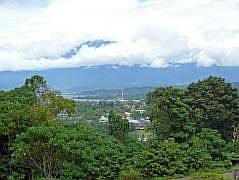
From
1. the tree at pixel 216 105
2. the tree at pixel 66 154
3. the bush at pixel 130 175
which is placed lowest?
the bush at pixel 130 175

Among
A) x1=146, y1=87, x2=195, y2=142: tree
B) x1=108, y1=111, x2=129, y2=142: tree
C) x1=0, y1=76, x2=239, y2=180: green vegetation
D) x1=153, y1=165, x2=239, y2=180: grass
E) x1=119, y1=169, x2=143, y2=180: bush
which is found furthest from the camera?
x1=108, y1=111, x2=129, y2=142: tree

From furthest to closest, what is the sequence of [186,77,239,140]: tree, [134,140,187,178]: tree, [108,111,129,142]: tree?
1. [186,77,239,140]: tree
2. [108,111,129,142]: tree
3. [134,140,187,178]: tree

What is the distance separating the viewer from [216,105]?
84.9 feet

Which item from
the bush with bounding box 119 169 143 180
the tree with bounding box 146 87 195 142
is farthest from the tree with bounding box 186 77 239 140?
the bush with bounding box 119 169 143 180

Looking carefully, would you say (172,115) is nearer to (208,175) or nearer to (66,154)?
(66,154)

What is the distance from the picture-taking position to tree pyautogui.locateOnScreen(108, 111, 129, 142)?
994 inches

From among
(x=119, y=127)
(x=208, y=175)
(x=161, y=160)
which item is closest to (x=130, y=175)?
(x=161, y=160)

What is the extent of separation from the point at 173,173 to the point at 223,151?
3950 millimetres

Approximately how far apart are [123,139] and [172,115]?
9.15 feet

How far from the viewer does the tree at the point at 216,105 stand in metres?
26.0

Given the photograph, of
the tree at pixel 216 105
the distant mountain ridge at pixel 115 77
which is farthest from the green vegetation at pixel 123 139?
the distant mountain ridge at pixel 115 77

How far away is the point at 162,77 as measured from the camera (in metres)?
Answer: 173

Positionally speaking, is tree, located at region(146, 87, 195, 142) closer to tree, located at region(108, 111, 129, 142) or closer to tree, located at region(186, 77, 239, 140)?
tree, located at region(186, 77, 239, 140)

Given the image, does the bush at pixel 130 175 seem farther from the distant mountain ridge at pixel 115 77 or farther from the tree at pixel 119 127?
the distant mountain ridge at pixel 115 77
